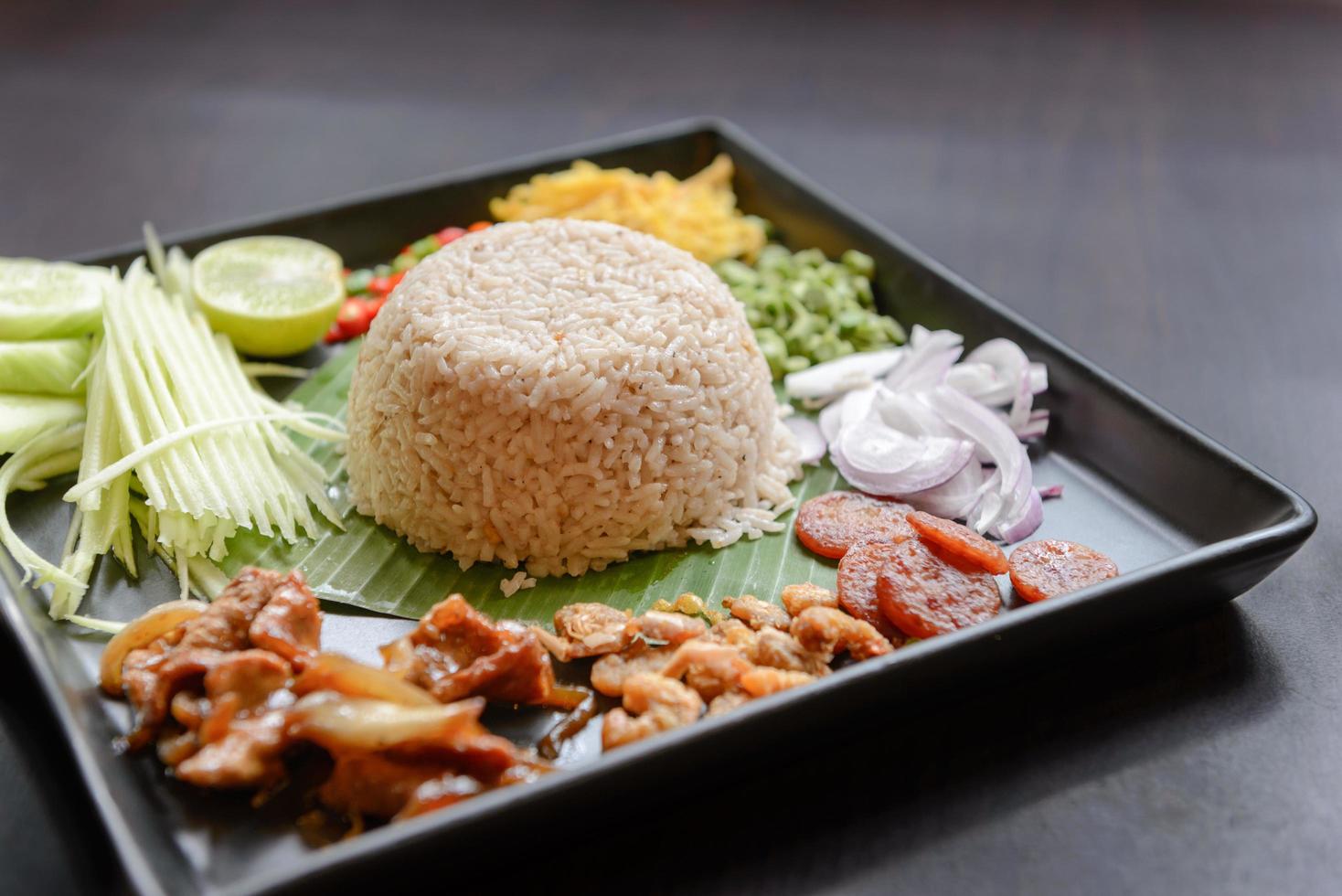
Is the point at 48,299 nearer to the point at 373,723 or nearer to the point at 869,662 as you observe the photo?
the point at 373,723

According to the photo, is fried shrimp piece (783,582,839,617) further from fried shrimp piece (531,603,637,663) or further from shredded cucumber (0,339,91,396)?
shredded cucumber (0,339,91,396)

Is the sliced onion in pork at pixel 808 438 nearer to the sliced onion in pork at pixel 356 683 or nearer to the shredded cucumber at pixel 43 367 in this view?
the sliced onion in pork at pixel 356 683

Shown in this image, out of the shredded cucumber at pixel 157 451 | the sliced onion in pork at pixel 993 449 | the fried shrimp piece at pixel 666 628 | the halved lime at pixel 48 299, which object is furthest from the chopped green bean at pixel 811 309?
the halved lime at pixel 48 299

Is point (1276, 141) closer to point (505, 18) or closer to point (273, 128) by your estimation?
point (505, 18)

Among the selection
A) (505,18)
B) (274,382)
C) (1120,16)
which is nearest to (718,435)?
(274,382)

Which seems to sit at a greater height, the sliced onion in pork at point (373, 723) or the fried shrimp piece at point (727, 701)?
the sliced onion in pork at point (373, 723)
